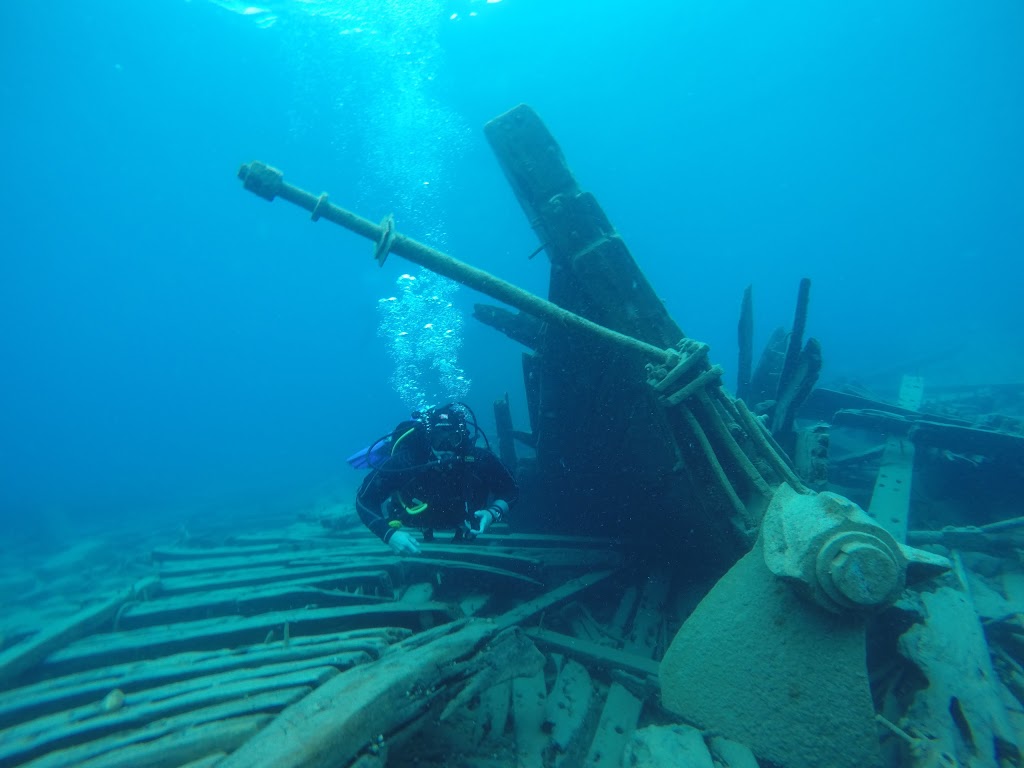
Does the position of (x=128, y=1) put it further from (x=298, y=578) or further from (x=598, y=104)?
(x=598, y=104)

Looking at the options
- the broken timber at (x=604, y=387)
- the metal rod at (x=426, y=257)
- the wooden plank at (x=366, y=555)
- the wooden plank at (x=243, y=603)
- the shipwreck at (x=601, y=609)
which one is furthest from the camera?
the wooden plank at (x=366, y=555)

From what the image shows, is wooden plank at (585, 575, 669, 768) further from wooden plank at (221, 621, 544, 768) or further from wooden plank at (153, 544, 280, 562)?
wooden plank at (153, 544, 280, 562)

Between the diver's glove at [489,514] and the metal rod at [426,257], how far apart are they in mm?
1996

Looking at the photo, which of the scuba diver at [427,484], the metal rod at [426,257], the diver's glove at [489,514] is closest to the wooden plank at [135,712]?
the scuba diver at [427,484]

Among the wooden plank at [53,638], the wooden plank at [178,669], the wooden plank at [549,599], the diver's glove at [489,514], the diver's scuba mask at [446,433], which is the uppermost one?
the diver's scuba mask at [446,433]

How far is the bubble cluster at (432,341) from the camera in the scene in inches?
1682

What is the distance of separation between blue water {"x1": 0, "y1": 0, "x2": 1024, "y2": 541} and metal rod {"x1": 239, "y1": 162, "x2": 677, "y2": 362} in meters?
23.8

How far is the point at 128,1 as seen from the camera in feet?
120

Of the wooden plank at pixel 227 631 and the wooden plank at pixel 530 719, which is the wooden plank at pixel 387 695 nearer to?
the wooden plank at pixel 530 719

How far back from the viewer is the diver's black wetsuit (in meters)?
4.36

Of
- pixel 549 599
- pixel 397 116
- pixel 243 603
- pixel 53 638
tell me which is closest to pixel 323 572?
pixel 243 603

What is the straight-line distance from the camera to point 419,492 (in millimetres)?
4434

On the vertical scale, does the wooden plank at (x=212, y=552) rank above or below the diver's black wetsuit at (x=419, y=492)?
above

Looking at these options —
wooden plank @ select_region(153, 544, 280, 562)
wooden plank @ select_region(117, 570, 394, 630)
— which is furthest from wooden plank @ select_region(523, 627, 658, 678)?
wooden plank @ select_region(153, 544, 280, 562)
